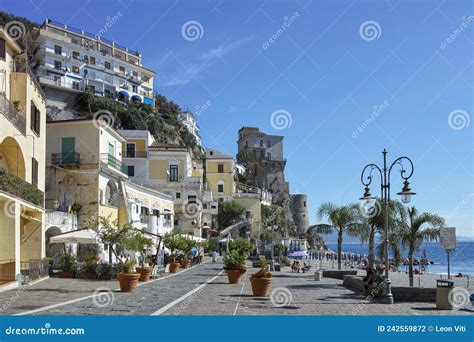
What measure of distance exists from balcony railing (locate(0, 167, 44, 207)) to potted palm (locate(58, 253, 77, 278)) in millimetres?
2928

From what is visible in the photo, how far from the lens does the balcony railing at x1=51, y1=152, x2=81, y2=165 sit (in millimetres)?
38188

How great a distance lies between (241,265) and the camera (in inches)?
1033

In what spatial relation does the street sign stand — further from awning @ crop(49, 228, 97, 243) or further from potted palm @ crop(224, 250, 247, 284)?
awning @ crop(49, 228, 97, 243)

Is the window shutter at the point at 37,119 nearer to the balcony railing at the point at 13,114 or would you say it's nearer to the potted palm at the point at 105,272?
the balcony railing at the point at 13,114

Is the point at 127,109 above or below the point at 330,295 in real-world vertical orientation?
above

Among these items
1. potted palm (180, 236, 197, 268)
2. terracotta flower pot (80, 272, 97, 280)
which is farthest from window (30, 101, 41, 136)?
potted palm (180, 236, 197, 268)

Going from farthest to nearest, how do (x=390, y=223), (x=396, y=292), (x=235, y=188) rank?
1. (x=235, y=188)
2. (x=390, y=223)
3. (x=396, y=292)

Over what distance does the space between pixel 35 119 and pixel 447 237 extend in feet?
64.9

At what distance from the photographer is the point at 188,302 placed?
698 inches

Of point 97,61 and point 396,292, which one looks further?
point 97,61

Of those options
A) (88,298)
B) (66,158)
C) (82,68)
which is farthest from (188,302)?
(82,68)

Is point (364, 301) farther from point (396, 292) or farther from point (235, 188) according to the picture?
point (235, 188)
